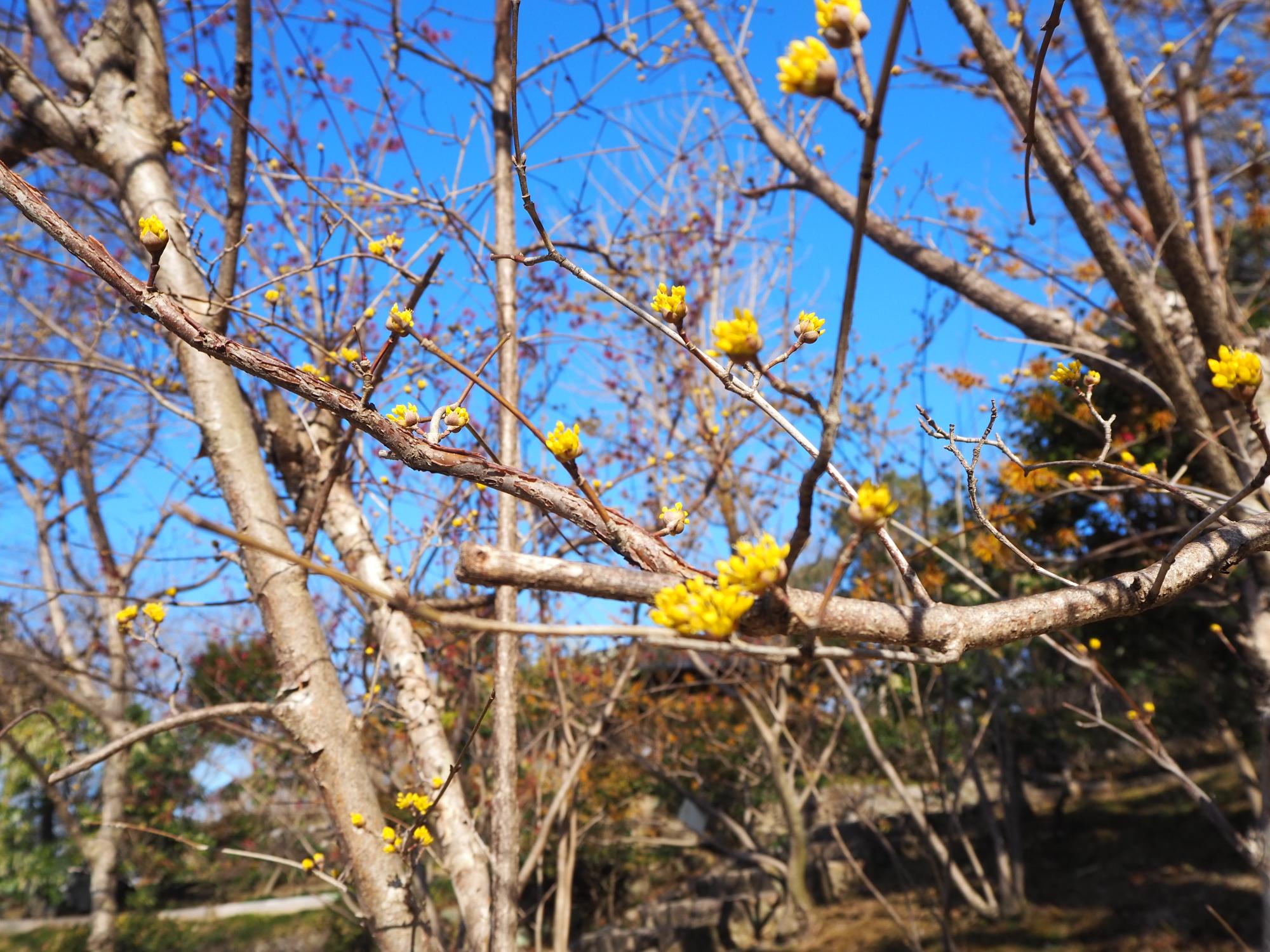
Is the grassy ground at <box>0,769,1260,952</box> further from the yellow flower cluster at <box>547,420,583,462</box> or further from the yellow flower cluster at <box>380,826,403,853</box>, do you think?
the yellow flower cluster at <box>547,420,583,462</box>

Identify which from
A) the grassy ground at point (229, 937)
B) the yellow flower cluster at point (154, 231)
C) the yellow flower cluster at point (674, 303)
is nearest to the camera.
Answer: the yellow flower cluster at point (674, 303)

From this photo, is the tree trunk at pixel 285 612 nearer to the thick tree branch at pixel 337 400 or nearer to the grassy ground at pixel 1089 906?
the thick tree branch at pixel 337 400

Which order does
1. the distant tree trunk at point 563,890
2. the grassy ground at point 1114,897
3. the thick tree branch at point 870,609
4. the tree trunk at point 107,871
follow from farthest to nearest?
the tree trunk at point 107,871 → the grassy ground at point 1114,897 → the distant tree trunk at point 563,890 → the thick tree branch at point 870,609

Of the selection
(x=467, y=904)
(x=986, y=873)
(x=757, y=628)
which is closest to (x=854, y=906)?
(x=986, y=873)

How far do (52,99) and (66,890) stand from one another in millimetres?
15555

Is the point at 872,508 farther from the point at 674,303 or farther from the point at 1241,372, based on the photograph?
the point at 1241,372

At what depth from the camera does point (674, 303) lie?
0.93 metres

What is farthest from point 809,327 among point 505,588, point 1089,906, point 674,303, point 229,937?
point 229,937

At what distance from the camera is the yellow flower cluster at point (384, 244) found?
1824 mm

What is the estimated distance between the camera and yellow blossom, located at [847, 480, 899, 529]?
633mm

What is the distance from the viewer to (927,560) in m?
5.15

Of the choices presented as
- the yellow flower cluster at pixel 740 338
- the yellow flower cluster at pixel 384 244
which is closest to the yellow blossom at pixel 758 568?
the yellow flower cluster at pixel 740 338

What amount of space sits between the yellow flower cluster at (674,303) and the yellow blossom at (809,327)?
0.47 ft

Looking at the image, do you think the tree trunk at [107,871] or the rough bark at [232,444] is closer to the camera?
the rough bark at [232,444]
